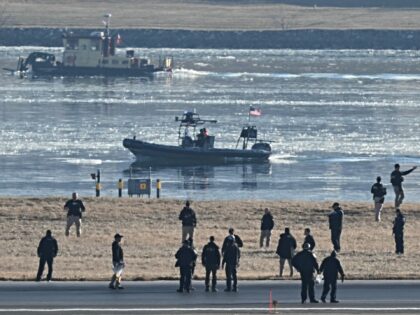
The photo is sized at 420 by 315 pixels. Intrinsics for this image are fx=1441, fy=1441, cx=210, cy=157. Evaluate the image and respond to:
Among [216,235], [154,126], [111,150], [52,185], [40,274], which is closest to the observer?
[40,274]

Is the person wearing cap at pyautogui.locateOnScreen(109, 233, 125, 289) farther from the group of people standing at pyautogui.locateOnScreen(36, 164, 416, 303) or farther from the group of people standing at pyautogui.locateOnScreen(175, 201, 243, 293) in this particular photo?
the group of people standing at pyautogui.locateOnScreen(175, 201, 243, 293)

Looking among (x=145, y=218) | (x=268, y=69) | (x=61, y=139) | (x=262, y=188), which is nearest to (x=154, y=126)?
(x=61, y=139)

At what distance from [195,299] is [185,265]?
77 cm

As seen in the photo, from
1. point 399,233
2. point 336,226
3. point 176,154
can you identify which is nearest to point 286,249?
point 336,226

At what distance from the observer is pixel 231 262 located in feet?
92.3

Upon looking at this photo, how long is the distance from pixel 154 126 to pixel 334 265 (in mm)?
58977

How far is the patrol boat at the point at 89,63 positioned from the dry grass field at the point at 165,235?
97.7 meters

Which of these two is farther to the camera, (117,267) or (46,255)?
(46,255)

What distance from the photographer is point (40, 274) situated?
29266 mm

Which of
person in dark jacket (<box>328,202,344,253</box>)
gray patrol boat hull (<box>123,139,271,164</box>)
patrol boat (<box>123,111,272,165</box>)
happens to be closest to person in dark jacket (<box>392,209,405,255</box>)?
person in dark jacket (<box>328,202,344,253</box>)

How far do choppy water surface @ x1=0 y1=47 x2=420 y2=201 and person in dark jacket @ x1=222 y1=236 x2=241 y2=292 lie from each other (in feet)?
77.4

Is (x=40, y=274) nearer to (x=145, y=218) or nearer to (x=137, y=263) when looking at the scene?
(x=137, y=263)

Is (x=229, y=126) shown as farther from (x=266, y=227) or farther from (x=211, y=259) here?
(x=211, y=259)

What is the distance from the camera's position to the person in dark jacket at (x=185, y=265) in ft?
91.1
